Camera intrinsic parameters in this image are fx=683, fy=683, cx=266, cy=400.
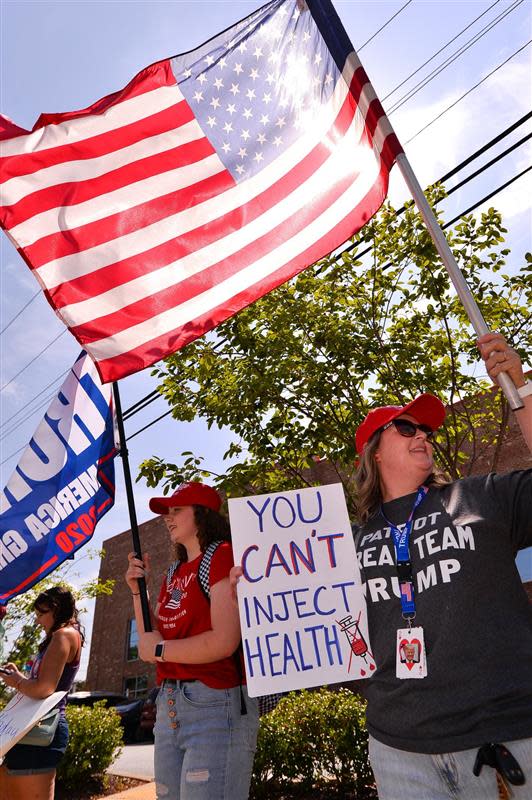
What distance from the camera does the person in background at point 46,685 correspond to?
4.19 meters

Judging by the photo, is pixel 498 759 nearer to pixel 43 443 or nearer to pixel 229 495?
pixel 43 443

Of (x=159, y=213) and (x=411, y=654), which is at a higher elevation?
(x=159, y=213)

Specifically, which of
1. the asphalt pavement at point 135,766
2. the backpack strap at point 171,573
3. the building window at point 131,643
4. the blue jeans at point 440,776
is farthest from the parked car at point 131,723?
the blue jeans at point 440,776

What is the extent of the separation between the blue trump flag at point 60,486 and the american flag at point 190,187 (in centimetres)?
98

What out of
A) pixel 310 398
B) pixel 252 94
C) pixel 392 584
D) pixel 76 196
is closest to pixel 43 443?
pixel 76 196

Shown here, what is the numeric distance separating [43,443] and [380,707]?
11.1ft

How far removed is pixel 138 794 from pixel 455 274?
7.65m

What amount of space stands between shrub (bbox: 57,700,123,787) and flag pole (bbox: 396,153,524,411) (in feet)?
27.5

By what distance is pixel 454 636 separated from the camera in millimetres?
2111

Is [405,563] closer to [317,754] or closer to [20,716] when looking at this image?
[20,716]

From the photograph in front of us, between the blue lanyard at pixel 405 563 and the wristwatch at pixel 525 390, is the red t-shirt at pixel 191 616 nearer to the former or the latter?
the blue lanyard at pixel 405 563

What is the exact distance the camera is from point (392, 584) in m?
2.37

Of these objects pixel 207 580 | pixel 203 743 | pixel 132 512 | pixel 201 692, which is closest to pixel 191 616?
pixel 207 580

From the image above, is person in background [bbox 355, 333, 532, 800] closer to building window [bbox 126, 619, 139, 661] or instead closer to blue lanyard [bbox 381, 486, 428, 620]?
blue lanyard [bbox 381, 486, 428, 620]
